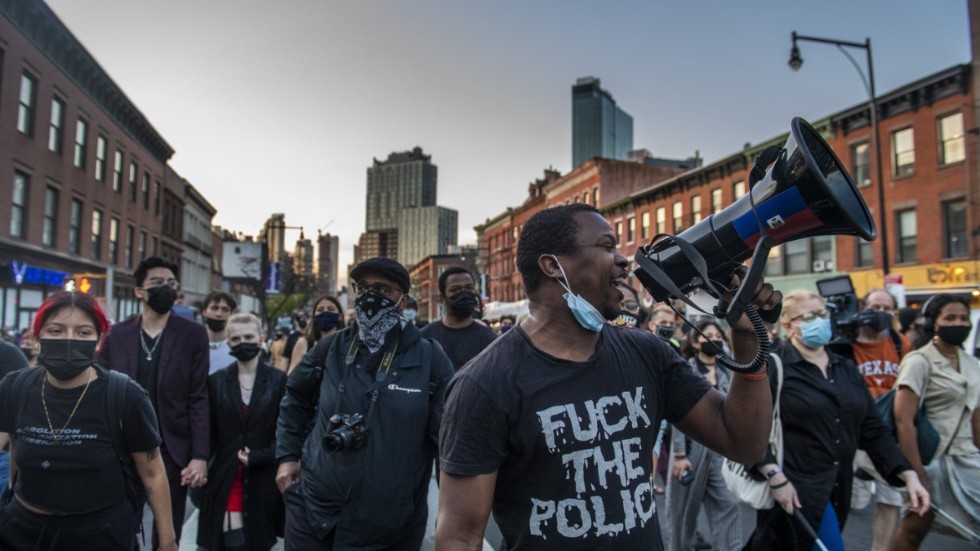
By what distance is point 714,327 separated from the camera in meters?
5.80

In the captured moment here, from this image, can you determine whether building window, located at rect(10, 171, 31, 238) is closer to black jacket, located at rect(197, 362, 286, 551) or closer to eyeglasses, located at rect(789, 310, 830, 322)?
black jacket, located at rect(197, 362, 286, 551)

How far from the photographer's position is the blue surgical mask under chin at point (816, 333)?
3982mm

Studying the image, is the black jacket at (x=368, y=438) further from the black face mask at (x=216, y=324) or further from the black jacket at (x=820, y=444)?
the black face mask at (x=216, y=324)

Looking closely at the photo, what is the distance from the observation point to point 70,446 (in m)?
2.97

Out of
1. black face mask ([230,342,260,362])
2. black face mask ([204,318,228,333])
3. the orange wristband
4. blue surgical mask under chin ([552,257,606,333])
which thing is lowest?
black face mask ([230,342,260,362])

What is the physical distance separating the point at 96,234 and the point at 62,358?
1058 inches

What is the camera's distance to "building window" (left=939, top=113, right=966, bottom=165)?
19.8 m

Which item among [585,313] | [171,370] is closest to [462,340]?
[171,370]

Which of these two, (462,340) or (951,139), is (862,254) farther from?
(462,340)

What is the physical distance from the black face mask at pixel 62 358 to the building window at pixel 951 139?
23.7 meters

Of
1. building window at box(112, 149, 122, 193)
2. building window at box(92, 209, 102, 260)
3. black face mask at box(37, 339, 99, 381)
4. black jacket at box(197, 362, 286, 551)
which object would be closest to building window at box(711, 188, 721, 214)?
building window at box(92, 209, 102, 260)

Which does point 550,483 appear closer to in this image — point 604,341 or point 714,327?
point 604,341

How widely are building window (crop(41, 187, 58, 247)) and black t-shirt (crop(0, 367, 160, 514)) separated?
22.6m

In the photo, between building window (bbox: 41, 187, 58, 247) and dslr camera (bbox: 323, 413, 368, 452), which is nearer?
dslr camera (bbox: 323, 413, 368, 452)
